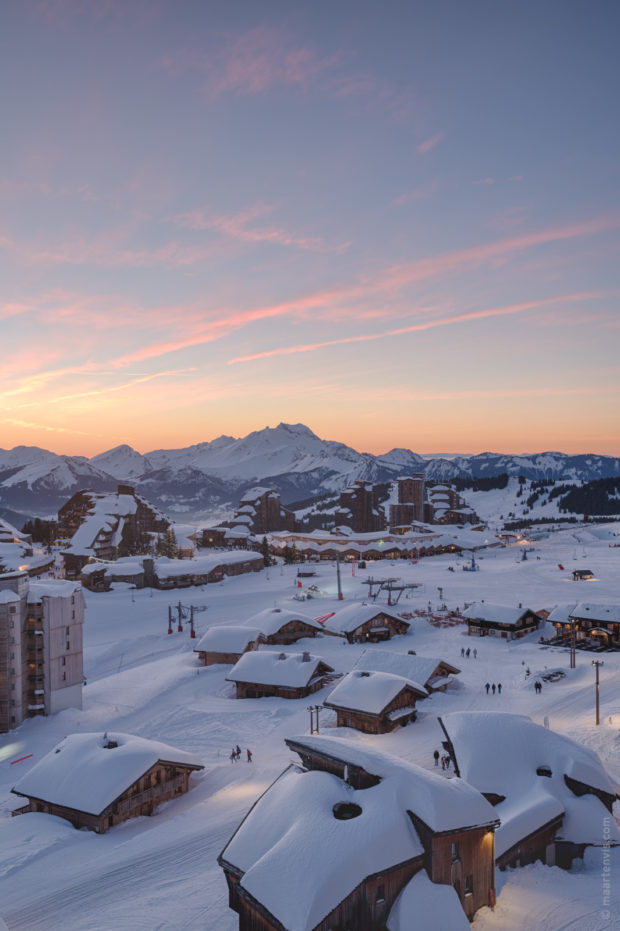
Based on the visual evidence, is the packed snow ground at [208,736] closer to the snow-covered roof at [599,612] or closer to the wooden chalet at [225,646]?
the wooden chalet at [225,646]

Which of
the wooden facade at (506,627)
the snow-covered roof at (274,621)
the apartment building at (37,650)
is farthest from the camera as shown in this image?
the wooden facade at (506,627)

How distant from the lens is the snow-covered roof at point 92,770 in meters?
26.2

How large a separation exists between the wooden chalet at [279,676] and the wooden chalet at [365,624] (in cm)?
1235

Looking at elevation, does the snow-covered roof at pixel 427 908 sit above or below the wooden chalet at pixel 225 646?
above

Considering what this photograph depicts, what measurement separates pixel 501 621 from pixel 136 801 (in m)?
43.2

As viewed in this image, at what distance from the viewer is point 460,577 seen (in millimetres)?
96688

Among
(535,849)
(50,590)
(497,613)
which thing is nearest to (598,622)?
(497,613)

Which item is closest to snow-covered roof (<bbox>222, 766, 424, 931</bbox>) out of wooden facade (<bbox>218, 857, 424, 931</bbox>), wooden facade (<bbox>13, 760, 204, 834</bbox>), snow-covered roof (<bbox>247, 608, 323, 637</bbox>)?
wooden facade (<bbox>218, 857, 424, 931</bbox>)

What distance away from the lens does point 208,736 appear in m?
37.8

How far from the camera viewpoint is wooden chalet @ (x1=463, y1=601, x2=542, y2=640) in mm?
59844

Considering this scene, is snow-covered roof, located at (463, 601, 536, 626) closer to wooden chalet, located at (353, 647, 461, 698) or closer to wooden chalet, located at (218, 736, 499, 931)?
wooden chalet, located at (353, 647, 461, 698)

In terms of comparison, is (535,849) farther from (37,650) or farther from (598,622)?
(598,622)

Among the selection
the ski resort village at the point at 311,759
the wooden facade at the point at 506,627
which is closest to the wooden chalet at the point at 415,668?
the ski resort village at the point at 311,759

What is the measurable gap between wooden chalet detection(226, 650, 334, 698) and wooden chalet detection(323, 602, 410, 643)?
12.4 m
